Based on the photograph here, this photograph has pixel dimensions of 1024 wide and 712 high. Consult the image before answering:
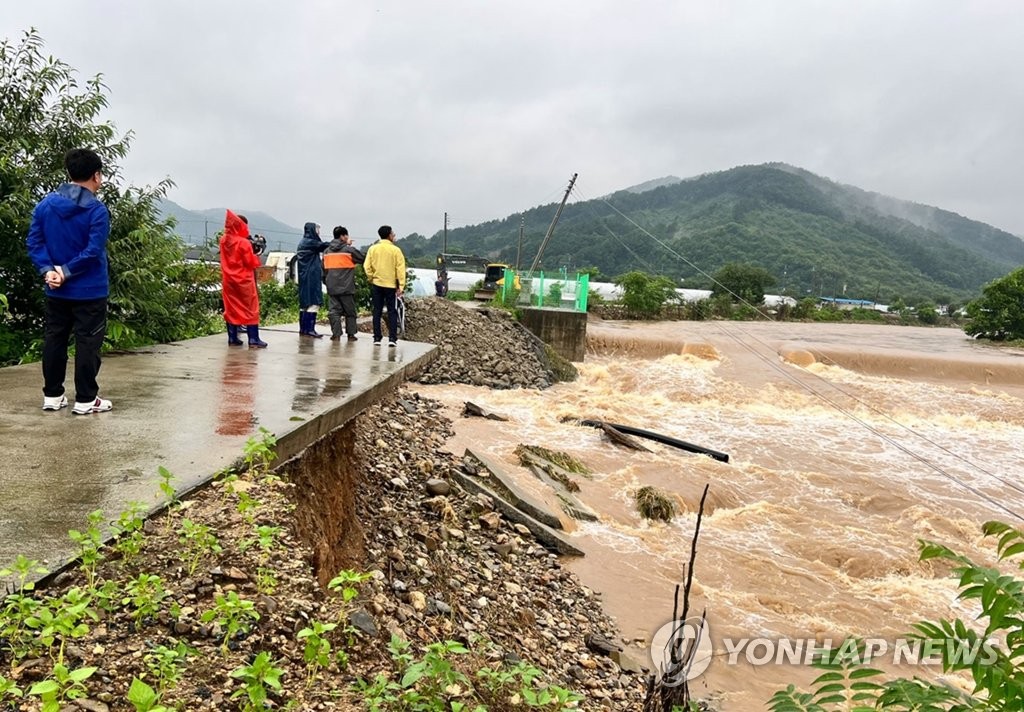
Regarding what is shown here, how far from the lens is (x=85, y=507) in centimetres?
277

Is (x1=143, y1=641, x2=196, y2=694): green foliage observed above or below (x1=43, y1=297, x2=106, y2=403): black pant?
below

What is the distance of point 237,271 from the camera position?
7.52 meters

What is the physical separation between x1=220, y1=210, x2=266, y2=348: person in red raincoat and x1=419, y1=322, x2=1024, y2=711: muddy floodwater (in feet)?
12.8

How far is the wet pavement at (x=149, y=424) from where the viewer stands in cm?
279

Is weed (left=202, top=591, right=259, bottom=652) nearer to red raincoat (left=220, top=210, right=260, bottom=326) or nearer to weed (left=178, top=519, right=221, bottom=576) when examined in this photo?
weed (left=178, top=519, right=221, bottom=576)

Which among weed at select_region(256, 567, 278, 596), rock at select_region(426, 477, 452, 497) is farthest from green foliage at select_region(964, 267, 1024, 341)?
weed at select_region(256, 567, 278, 596)

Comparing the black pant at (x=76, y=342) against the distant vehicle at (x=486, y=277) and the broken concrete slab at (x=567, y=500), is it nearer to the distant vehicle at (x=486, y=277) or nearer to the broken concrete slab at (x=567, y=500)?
the broken concrete slab at (x=567, y=500)

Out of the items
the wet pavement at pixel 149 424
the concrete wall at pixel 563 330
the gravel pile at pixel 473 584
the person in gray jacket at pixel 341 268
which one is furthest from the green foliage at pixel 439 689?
the concrete wall at pixel 563 330

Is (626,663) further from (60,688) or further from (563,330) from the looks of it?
(563,330)

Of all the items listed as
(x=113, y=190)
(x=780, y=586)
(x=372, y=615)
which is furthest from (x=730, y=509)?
(x=113, y=190)

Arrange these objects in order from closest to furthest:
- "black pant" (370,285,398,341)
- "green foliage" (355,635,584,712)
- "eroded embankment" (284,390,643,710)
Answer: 1. "green foliage" (355,635,584,712)
2. "eroded embankment" (284,390,643,710)
3. "black pant" (370,285,398,341)

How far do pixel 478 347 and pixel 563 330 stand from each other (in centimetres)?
441

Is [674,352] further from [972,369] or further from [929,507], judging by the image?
[929,507]

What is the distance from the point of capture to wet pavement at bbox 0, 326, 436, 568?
2785 mm
